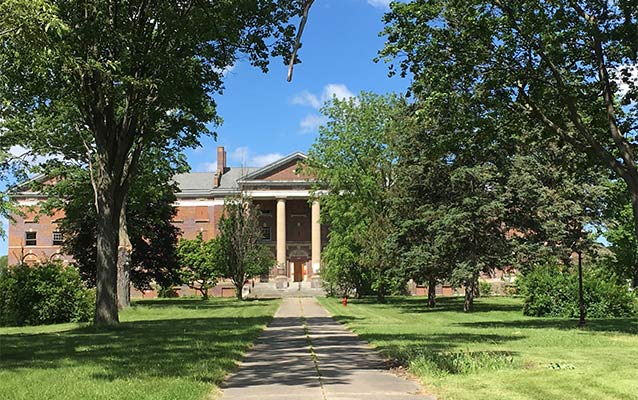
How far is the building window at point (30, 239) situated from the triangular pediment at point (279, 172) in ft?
89.3

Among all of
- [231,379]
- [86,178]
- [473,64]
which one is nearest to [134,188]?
[86,178]

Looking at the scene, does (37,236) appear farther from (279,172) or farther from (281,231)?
(279,172)

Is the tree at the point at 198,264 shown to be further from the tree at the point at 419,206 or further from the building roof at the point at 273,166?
the tree at the point at 419,206

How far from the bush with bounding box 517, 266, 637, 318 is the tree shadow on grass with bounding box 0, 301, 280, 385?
46.3ft

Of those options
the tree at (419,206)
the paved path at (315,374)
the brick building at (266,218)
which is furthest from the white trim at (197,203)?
the paved path at (315,374)

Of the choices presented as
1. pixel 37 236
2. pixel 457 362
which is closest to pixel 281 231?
pixel 37 236

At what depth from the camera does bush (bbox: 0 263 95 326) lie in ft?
82.6

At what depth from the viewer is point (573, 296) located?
27.4 metres

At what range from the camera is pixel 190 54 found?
20047 mm

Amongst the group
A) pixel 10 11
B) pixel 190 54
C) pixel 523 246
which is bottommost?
pixel 523 246

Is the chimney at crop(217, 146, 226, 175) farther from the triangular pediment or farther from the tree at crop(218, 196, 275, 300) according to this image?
the tree at crop(218, 196, 275, 300)

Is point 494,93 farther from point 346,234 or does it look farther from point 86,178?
point 346,234

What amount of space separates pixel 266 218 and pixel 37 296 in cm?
5770

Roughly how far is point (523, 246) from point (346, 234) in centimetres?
2031
